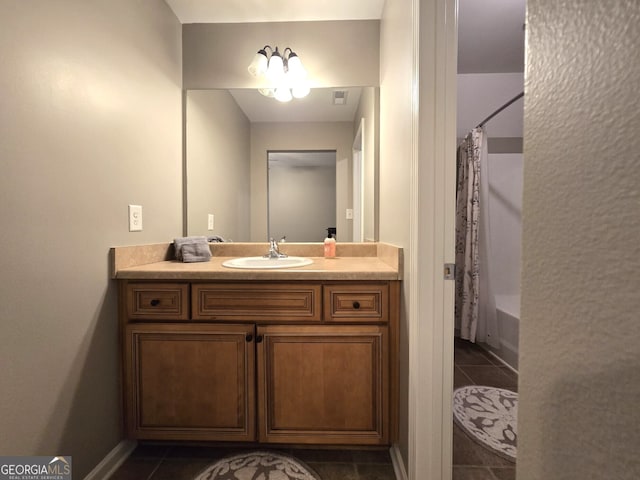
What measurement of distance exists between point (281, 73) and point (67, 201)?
4.13ft

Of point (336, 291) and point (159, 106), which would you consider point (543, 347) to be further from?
point (159, 106)

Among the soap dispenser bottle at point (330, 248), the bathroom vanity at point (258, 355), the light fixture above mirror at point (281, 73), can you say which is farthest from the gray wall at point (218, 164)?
the bathroom vanity at point (258, 355)

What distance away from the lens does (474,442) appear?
1.37 m

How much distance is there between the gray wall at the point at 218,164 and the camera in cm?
174

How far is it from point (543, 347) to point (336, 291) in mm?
907

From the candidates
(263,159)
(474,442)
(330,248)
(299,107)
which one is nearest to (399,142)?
(330,248)

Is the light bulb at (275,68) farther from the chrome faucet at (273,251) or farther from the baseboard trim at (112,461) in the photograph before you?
the baseboard trim at (112,461)

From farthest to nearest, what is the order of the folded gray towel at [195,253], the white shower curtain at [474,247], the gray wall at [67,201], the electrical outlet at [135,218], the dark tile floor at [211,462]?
the white shower curtain at [474,247] < the folded gray towel at [195,253] < the electrical outlet at [135,218] < the dark tile floor at [211,462] < the gray wall at [67,201]

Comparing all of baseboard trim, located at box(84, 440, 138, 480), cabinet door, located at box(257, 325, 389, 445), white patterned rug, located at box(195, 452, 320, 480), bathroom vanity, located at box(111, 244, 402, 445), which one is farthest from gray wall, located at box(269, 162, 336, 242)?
baseboard trim, located at box(84, 440, 138, 480)

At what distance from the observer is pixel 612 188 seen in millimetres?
247

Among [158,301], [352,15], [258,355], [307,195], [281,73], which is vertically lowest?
[258,355]

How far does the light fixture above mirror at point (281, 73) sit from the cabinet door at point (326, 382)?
137 centimetres

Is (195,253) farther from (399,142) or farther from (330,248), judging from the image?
(399,142)

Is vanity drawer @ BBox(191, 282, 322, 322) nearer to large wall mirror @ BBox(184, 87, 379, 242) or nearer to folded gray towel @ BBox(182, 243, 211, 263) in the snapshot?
folded gray towel @ BBox(182, 243, 211, 263)
